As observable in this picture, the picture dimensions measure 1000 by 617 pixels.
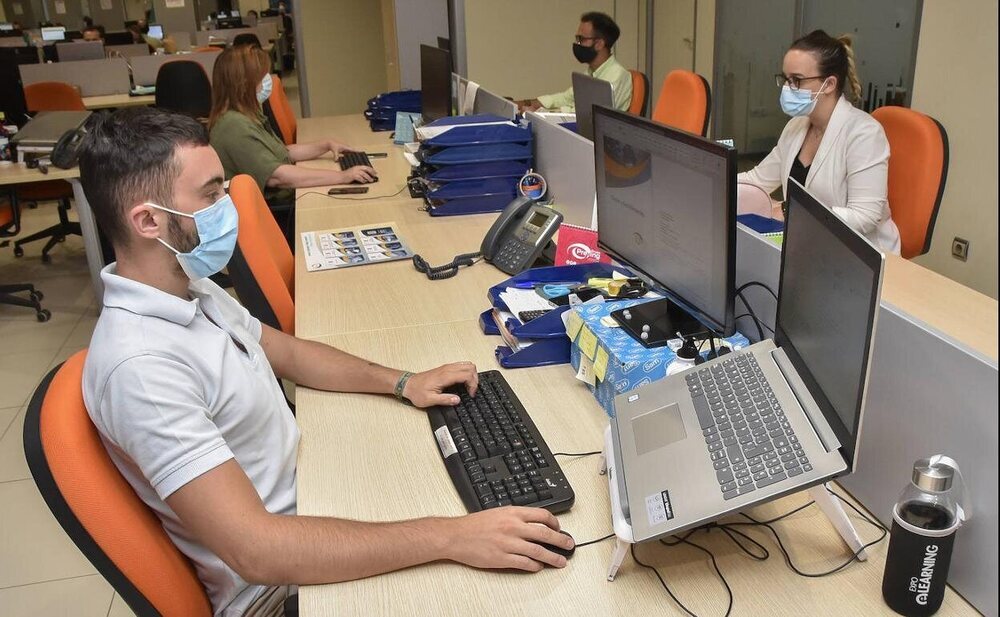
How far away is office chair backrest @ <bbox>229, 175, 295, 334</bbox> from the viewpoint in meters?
2.04

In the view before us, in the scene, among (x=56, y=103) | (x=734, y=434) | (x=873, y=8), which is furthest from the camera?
(x=56, y=103)

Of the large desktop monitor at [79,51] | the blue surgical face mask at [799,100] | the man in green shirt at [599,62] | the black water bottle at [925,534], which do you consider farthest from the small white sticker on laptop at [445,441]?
the large desktop monitor at [79,51]

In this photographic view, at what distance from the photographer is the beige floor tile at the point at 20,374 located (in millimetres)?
3412

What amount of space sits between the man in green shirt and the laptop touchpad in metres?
3.56

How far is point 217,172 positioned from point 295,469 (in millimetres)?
528

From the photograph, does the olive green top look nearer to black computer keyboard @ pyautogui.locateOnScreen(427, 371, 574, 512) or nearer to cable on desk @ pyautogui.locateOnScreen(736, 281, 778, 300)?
black computer keyboard @ pyautogui.locateOnScreen(427, 371, 574, 512)

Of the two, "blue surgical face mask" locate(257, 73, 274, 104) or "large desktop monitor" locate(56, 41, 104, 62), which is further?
"large desktop monitor" locate(56, 41, 104, 62)

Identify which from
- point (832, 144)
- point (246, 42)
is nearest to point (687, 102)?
point (832, 144)

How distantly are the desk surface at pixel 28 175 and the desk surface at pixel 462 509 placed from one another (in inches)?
94.1

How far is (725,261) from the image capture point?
144cm

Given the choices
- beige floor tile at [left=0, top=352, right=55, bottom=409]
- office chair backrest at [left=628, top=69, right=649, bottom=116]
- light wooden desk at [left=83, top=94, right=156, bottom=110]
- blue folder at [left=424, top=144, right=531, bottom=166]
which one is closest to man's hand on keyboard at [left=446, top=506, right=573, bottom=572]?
blue folder at [left=424, top=144, right=531, bottom=166]

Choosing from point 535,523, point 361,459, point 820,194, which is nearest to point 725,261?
point 535,523

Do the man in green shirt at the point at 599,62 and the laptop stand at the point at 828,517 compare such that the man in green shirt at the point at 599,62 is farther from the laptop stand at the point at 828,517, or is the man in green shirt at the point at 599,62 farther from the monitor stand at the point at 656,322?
the laptop stand at the point at 828,517

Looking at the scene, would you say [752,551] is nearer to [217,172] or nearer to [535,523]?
[535,523]
